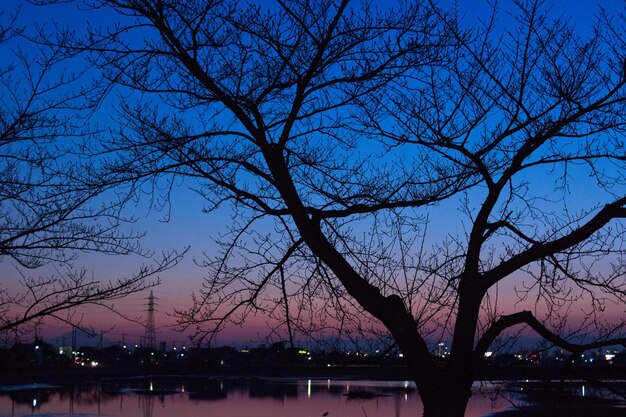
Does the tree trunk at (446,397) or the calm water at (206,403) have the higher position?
the tree trunk at (446,397)

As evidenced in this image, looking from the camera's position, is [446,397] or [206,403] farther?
[206,403]

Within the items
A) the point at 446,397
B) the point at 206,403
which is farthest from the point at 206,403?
the point at 446,397

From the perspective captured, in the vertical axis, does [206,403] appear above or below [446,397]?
below

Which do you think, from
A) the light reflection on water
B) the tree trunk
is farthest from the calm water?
the tree trunk

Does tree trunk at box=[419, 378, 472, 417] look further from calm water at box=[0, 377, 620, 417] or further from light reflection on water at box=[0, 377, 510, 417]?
calm water at box=[0, 377, 620, 417]

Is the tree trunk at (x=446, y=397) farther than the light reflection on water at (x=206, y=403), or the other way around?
the light reflection on water at (x=206, y=403)

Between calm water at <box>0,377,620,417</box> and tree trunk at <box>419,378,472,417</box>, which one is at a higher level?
tree trunk at <box>419,378,472,417</box>

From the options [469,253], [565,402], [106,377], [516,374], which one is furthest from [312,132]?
[106,377]

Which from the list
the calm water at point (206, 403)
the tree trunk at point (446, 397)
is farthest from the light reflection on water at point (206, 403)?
the tree trunk at point (446, 397)

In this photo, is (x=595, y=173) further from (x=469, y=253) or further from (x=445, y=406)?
(x=445, y=406)

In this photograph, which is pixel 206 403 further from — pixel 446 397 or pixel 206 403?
pixel 446 397

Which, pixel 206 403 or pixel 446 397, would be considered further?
pixel 206 403

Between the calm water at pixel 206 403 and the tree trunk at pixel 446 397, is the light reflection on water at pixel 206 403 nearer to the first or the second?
the calm water at pixel 206 403

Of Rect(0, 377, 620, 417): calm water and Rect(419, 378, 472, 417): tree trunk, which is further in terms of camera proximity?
Rect(0, 377, 620, 417): calm water
